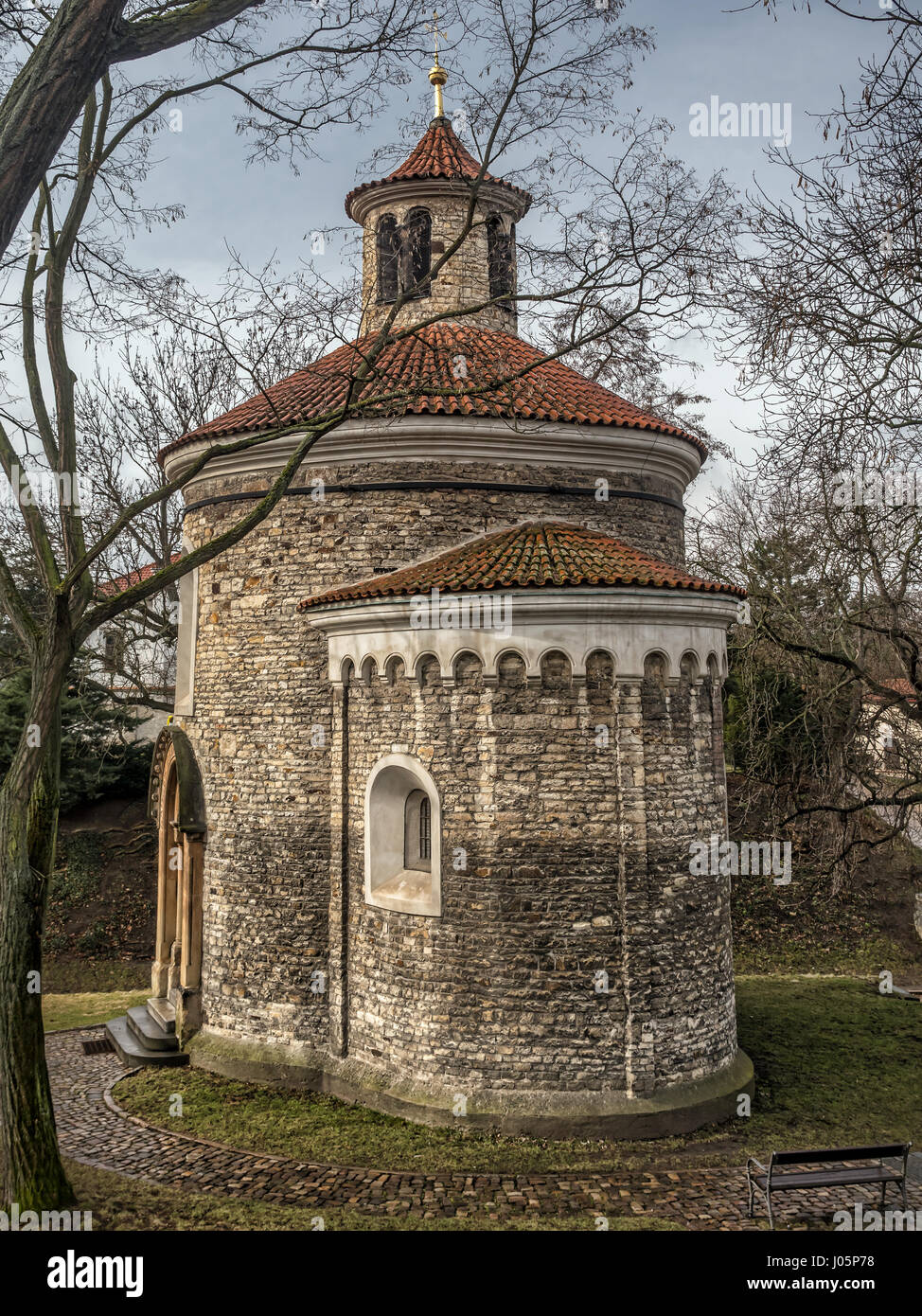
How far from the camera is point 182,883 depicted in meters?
13.2

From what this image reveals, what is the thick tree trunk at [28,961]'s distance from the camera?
7551 mm

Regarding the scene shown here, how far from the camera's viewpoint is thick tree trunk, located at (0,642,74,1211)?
7.55 meters

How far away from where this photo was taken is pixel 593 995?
32.3ft

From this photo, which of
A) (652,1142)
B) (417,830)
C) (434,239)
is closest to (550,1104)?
(652,1142)

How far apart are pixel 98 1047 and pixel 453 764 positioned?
24.7 ft

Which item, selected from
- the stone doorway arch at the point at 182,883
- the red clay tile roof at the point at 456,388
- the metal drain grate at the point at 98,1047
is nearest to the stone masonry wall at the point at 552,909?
the red clay tile roof at the point at 456,388

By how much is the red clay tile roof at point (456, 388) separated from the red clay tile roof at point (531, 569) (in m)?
1.54

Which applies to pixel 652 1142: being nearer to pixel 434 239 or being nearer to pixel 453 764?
pixel 453 764

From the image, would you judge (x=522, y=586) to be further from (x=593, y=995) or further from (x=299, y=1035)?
(x=299, y=1035)

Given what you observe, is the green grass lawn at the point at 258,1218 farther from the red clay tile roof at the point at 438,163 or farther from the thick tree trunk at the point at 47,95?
the red clay tile roof at the point at 438,163

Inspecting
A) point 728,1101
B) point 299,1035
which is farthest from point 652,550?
point 299,1035

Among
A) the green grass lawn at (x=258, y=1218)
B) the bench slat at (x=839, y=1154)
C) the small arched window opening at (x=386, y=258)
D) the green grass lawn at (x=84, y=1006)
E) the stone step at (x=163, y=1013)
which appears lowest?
the green grass lawn at (x=84, y=1006)

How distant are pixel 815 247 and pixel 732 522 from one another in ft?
46.4

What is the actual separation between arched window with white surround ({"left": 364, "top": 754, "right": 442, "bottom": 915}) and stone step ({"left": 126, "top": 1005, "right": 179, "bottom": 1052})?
13.2 ft
